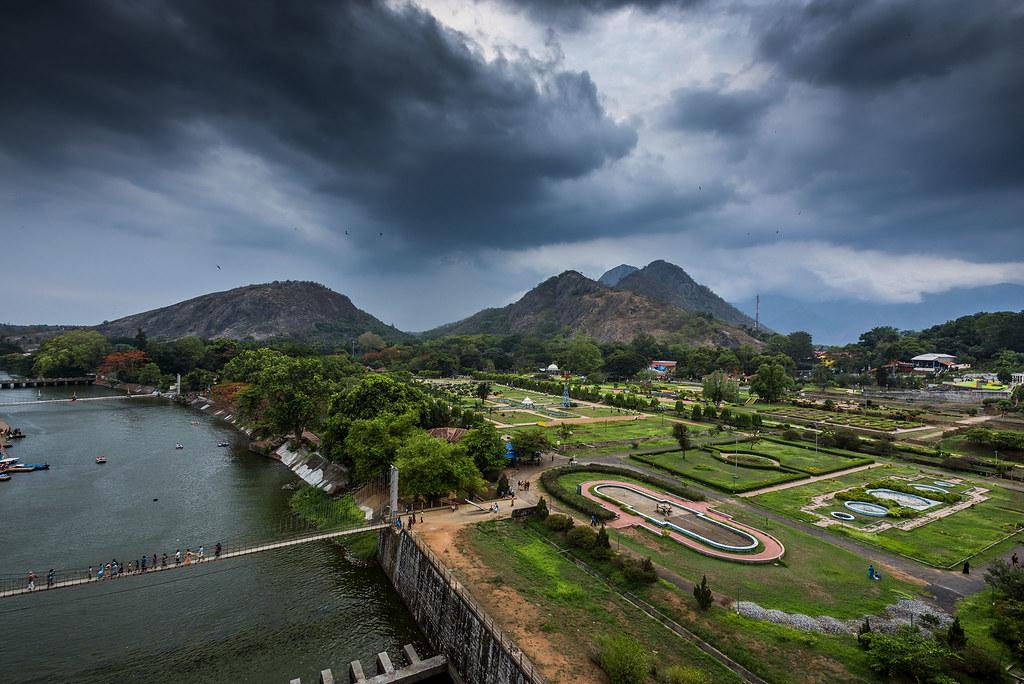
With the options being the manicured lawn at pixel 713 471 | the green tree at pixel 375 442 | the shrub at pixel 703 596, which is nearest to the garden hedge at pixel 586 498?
the manicured lawn at pixel 713 471

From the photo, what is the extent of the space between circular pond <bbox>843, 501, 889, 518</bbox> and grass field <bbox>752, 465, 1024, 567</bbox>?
37.5 inches

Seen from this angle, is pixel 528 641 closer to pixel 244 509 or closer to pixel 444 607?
pixel 444 607

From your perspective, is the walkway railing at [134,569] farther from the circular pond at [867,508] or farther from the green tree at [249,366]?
the green tree at [249,366]

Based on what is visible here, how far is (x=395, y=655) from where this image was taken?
2128 centimetres

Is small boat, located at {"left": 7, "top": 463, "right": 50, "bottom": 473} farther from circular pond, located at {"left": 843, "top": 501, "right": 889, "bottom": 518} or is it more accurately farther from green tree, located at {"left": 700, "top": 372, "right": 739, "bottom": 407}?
green tree, located at {"left": 700, "top": 372, "right": 739, "bottom": 407}

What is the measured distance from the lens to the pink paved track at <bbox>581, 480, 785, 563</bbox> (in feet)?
86.4

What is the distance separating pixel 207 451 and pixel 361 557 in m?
37.7

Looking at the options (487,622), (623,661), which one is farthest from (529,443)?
(623,661)

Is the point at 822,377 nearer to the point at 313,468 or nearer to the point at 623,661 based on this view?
the point at 313,468

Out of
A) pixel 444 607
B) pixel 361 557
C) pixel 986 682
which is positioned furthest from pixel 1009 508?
pixel 361 557

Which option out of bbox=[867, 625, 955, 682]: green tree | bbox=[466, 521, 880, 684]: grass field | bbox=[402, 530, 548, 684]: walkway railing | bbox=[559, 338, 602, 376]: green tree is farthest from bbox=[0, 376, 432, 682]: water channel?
bbox=[559, 338, 602, 376]: green tree

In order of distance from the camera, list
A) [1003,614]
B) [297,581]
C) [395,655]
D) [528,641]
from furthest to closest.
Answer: [297,581], [395,655], [1003,614], [528,641]

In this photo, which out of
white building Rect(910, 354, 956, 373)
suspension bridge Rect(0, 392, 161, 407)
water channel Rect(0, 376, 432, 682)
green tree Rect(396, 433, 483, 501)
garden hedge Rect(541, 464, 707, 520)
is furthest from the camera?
white building Rect(910, 354, 956, 373)

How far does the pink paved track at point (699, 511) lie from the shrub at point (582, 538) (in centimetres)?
425
